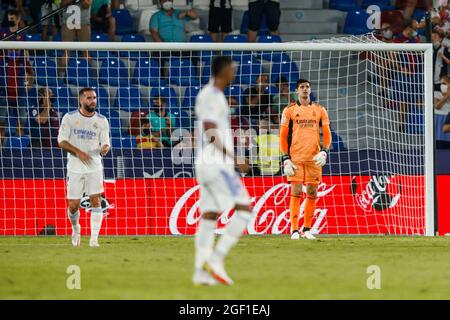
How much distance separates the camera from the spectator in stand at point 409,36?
24406 millimetres

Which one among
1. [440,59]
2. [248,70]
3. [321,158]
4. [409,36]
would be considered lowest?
[321,158]

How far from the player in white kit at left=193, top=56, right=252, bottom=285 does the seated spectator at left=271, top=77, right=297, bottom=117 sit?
9877mm

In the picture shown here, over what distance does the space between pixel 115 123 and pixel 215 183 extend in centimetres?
1042

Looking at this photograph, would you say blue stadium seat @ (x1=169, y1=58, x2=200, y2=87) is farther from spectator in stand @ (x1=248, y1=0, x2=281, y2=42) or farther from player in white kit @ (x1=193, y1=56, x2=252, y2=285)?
player in white kit @ (x1=193, y1=56, x2=252, y2=285)

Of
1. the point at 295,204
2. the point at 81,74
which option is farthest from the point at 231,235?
the point at 81,74

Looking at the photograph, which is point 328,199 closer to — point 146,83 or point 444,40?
point 146,83

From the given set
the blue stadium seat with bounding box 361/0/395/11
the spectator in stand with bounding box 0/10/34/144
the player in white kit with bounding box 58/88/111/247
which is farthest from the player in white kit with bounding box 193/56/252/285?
the blue stadium seat with bounding box 361/0/395/11

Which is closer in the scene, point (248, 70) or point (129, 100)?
point (129, 100)

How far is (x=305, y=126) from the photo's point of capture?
17391 millimetres

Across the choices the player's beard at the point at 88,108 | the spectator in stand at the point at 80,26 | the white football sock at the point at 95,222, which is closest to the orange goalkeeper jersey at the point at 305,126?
the player's beard at the point at 88,108

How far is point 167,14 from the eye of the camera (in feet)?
78.7

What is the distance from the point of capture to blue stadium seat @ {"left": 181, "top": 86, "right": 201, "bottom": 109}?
20922 millimetres

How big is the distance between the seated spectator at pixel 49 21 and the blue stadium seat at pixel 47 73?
2.19 m

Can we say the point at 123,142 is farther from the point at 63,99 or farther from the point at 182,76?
the point at 182,76
